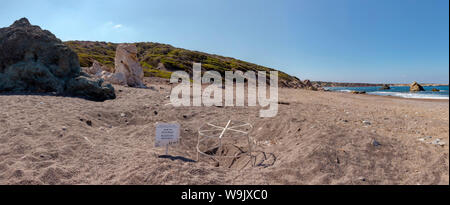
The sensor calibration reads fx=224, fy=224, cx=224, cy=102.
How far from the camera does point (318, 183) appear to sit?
10.1 feet

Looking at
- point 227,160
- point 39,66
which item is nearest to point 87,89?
point 39,66

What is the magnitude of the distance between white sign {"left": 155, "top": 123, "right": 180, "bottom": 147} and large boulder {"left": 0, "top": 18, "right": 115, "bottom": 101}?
793cm

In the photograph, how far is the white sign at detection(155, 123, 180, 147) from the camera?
3980 mm

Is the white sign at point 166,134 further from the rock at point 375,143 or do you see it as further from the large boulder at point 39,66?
the large boulder at point 39,66

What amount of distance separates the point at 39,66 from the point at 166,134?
10.5 metres

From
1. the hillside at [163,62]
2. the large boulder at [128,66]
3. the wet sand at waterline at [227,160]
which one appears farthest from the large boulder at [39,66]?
the hillside at [163,62]

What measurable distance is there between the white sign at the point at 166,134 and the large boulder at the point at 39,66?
7930 mm

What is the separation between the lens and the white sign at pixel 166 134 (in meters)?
3.98

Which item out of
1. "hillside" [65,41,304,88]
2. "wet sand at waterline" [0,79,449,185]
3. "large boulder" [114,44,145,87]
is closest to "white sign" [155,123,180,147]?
"wet sand at waterline" [0,79,449,185]

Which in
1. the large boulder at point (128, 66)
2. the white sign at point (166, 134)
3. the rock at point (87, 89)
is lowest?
the white sign at point (166, 134)

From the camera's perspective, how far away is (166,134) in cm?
402

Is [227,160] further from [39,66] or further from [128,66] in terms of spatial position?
[128,66]
